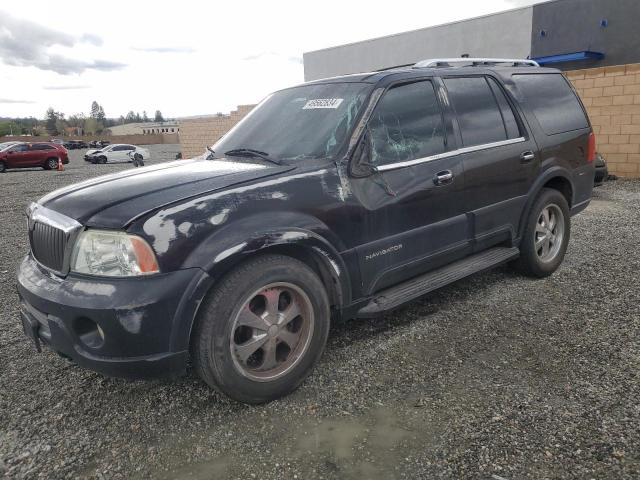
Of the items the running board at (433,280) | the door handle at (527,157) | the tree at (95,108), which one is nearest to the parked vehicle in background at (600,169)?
the door handle at (527,157)

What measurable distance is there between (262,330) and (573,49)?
71.3 ft

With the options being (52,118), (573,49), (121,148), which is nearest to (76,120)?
(52,118)

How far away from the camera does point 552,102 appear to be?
4695 mm

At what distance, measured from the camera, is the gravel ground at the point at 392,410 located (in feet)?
7.72

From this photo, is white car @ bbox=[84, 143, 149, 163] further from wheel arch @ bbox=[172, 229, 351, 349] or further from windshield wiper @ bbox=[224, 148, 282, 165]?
wheel arch @ bbox=[172, 229, 351, 349]

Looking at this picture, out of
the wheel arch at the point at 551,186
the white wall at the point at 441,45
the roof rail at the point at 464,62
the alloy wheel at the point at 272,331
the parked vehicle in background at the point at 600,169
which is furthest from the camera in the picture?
the white wall at the point at 441,45

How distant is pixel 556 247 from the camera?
15.8ft

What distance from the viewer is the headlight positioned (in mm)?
2434

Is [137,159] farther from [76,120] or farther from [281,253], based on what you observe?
[76,120]

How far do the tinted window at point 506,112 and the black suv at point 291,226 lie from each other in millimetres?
13

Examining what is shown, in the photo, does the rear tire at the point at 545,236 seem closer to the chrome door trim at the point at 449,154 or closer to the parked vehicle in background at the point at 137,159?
the chrome door trim at the point at 449,154

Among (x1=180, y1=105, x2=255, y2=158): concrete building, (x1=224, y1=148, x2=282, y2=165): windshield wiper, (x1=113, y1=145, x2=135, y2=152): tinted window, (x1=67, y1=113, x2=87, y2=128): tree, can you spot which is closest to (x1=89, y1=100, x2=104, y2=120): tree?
(x1=67, y1=113, x2=87, y2=128): tree

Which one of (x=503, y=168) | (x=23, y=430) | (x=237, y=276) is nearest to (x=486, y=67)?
(x=503, y=168)

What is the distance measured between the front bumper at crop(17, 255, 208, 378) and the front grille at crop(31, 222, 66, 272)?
0.16 meters
